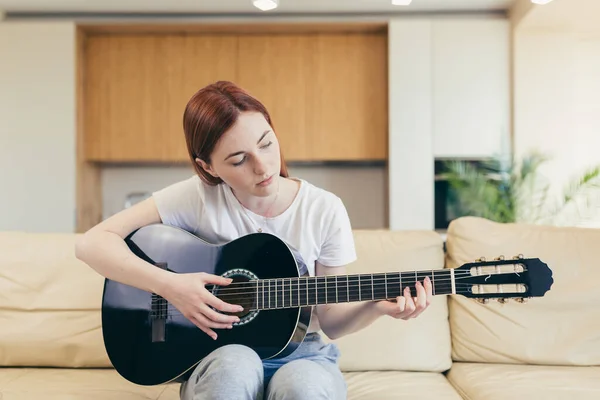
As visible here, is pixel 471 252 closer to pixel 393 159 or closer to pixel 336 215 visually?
pixel 336 215

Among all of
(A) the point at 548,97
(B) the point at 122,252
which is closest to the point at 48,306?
(B) the point at 122,252

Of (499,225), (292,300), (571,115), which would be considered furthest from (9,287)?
(571,115)

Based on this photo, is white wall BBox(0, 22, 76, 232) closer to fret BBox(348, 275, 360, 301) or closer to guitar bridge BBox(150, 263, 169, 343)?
guitar bridge BBox(150, 263, 169, 343)

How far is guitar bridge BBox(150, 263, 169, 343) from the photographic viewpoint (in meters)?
1.31

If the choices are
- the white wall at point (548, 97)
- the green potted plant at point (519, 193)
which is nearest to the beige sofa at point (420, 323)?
the green potted plant at point (519, 193)

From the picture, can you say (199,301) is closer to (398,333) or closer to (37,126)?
(398,333)

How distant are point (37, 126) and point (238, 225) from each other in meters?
3.50

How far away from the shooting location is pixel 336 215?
1.37 m

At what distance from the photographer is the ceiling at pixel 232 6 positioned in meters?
4.12

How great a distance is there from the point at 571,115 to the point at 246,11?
2491mm

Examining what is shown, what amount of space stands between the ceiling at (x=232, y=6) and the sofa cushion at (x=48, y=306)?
2862 mm

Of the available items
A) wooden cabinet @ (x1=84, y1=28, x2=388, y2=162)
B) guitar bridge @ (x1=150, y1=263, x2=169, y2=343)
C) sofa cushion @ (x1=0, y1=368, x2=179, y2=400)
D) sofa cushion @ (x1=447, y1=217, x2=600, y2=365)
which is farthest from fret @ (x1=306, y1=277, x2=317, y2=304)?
wooden cabinet @ (x1=84, y1=28, x2=388, y2=162)

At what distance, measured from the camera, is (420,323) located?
5.42ft

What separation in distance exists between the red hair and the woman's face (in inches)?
0.6
